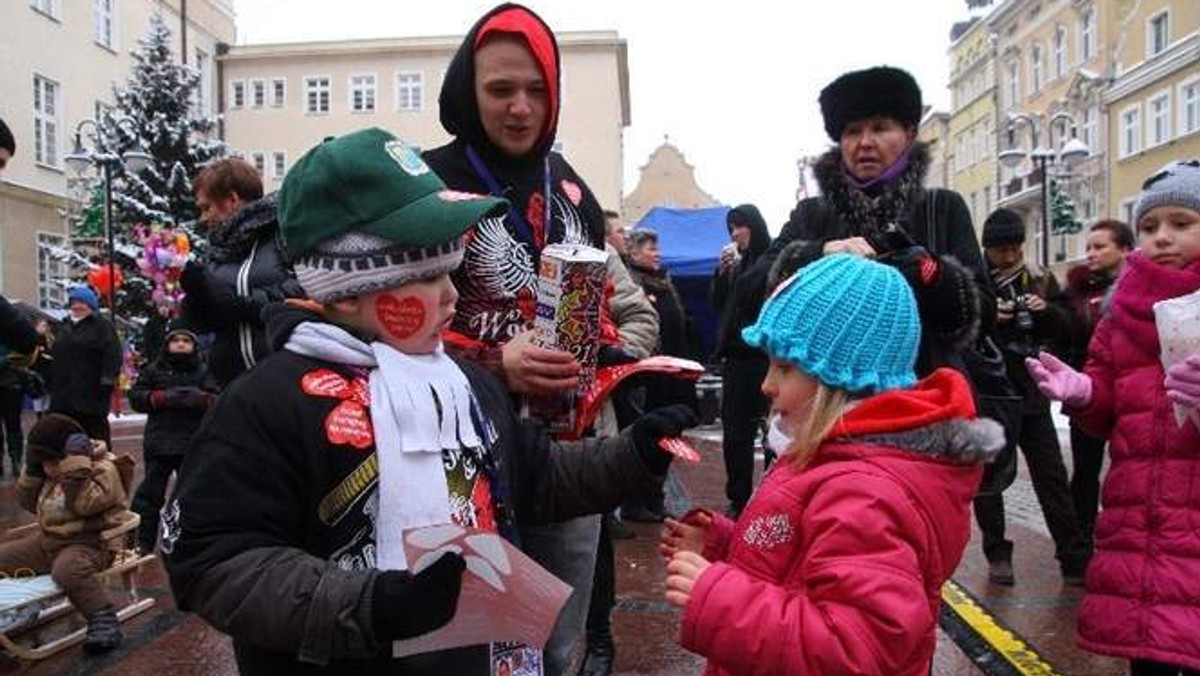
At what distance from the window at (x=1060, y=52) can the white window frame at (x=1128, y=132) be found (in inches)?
288

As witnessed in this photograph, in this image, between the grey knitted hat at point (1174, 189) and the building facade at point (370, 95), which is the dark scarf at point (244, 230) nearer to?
the grey knitted hat at point (1174, 189)

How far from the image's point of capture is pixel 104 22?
32.6m

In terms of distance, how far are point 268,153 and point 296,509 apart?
1884 inches

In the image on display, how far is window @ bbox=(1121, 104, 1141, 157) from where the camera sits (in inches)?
1570

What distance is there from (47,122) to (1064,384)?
105 ft

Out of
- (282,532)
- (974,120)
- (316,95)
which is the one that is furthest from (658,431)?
(974,120)

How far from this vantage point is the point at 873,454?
1.97 m

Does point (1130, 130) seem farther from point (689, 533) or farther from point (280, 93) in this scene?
point (689, 533)

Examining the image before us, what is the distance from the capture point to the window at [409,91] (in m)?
45.8

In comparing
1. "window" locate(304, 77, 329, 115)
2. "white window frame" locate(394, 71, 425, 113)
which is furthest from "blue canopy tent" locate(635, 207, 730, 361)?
"window" locate(304, 77, 329, 115)

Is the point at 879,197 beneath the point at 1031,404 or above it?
above

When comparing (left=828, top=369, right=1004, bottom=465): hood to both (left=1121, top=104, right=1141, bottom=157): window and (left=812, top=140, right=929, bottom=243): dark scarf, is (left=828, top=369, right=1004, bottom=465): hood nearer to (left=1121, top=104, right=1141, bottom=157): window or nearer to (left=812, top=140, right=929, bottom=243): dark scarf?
(left=812, top=140, right=929, bottom=243): dark scarf

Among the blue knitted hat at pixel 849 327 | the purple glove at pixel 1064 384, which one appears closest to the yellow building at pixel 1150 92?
the purple glove at pixel 1064 384

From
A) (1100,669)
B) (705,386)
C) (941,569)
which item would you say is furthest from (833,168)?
(705,386)
